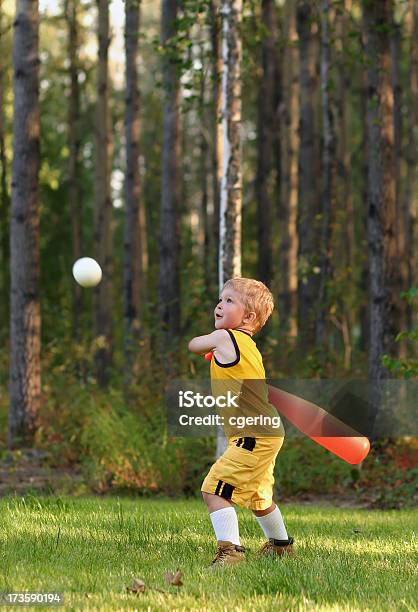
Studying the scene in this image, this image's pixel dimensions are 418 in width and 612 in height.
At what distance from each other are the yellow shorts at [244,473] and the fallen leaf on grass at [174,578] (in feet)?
2.55

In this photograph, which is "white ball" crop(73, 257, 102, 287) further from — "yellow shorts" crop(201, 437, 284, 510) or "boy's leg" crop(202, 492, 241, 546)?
"boy's leg" crop(202, 492, 241, 546)

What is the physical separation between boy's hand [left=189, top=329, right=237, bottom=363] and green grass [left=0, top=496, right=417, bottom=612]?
1.30 meters

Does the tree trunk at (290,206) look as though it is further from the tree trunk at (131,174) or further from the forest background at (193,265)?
Result: the tree trunk at (131,174)

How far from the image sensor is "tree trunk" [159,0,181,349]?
65.8 feet

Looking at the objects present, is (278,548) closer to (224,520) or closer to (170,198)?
(224,520)

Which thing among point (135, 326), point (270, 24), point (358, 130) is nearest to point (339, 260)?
point (270, 24)

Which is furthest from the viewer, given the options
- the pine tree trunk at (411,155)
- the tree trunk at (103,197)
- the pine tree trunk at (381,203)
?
the pine tree trunk at (411,155)

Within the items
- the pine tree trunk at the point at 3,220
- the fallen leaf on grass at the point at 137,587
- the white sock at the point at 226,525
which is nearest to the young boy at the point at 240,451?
the white sock at the point at 226,525

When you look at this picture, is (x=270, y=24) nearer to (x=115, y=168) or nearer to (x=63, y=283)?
(x=63, y=283)

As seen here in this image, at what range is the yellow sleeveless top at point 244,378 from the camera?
6594mm

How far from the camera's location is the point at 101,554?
655 cm

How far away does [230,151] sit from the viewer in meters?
13.1

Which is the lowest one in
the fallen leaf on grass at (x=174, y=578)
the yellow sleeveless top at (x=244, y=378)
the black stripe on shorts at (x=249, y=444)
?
the fallen leaf on grass at (x=174, y=578)

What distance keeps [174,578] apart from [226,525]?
0.75 metres
